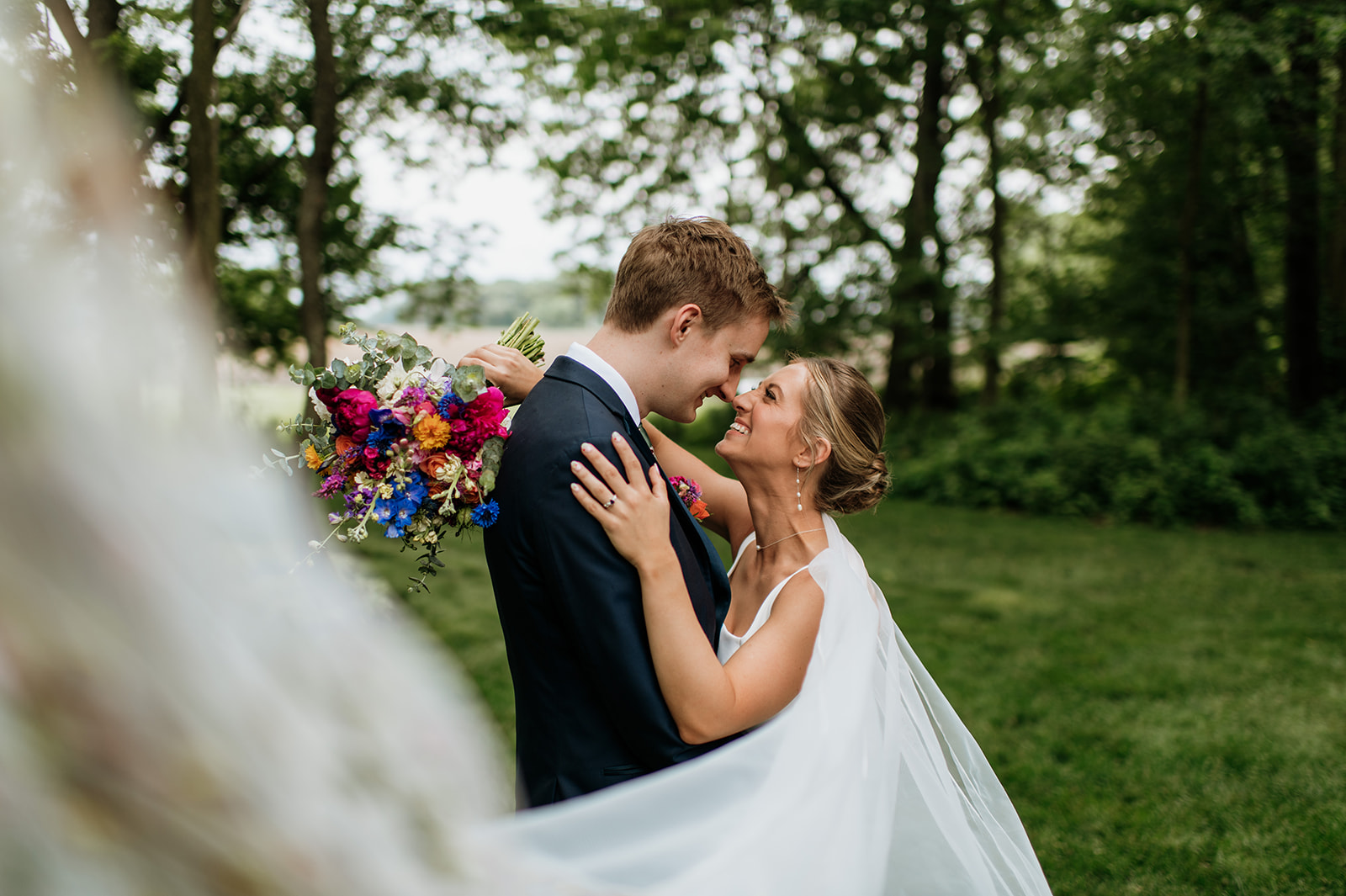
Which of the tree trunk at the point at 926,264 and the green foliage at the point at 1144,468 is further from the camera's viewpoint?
the tree trunk at the point at 926,264

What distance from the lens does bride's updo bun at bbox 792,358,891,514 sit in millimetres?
3004

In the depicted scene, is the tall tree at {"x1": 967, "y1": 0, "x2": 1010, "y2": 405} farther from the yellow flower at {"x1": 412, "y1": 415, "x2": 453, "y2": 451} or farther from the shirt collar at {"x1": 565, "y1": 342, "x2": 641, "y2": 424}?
the yellow flower at {"x1": 412, "y1": 415, "x2": 453, "y2": 451}

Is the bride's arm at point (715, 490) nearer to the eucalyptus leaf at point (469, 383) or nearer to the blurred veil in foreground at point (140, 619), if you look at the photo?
the eucalyptus leaf at point (469, 383)

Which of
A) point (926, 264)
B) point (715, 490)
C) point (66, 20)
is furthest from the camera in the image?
point (926, 264)

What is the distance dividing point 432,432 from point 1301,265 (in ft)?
54.5

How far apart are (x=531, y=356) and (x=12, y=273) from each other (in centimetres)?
245

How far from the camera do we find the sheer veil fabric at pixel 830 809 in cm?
153

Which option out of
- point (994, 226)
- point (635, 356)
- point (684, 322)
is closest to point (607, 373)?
point (635, 356)

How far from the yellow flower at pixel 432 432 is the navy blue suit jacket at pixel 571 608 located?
163 millimetres

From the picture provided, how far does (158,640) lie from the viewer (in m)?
0.58

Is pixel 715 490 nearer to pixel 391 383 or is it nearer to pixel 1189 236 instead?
pixel 391 383

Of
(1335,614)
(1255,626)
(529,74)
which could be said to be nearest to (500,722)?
(1255,626)

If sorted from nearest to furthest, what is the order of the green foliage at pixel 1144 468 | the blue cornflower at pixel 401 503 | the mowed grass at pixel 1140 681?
the blue cornflower at pixel 401 503, the mowed grass at pixel 1140 681, the green foliage at pixel 1144 468

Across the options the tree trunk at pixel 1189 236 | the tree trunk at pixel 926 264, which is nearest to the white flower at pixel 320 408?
the tree trunk at pixel 1189 236
